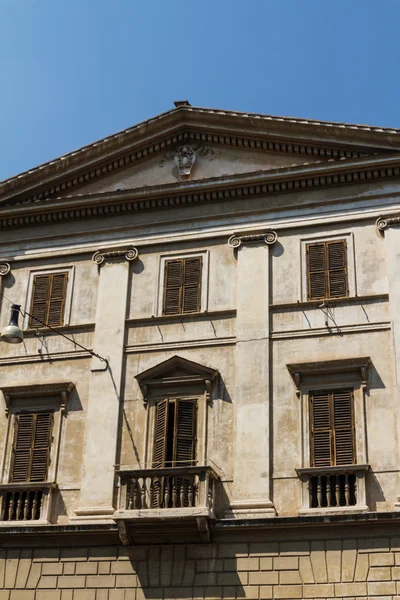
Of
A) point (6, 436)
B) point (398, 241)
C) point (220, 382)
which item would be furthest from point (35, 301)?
point (398, 241)

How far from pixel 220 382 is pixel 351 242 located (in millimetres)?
4442

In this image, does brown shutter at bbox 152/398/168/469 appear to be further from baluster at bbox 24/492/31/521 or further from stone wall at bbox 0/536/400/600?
baluster at bbox 24/492/31/521

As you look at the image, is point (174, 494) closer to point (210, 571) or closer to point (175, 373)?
point (210, 571)

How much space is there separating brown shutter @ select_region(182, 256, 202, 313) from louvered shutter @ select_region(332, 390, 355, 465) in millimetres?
4135

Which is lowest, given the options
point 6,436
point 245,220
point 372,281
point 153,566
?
point 153,566

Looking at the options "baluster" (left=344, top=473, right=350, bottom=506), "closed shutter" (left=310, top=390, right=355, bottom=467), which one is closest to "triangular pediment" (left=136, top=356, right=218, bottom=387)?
"closed shutter" (left=310, top=390, right=355, bottom=467)

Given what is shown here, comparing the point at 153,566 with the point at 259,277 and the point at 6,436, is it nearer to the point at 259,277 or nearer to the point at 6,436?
the point at 6,436

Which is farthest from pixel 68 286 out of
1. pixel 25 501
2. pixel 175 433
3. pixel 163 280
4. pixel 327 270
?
pixel 327 270

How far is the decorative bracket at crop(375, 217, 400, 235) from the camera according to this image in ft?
68.3

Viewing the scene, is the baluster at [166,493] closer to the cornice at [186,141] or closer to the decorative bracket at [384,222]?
the decorative bracket at [384,222]

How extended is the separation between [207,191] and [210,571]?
9056 millimetres

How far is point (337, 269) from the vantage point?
2103cm

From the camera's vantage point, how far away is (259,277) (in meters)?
21.3

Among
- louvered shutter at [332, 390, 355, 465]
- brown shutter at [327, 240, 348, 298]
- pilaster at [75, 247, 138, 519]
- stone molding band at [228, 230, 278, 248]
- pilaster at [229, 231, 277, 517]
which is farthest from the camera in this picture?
stone molding band at [228, 230, 278, 248]
